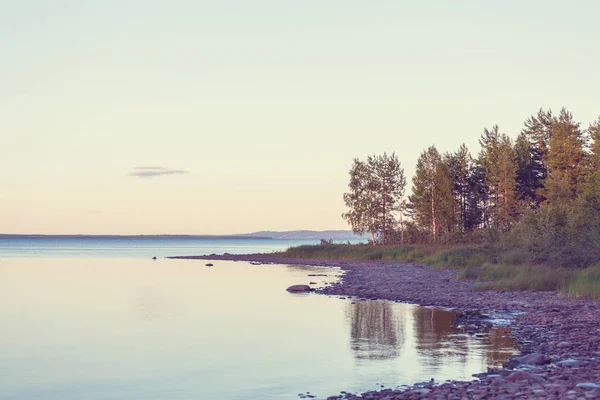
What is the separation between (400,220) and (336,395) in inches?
2934

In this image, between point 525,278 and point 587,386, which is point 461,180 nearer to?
point 525,278

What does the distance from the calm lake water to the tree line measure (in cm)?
3327

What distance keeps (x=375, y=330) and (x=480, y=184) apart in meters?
63.4

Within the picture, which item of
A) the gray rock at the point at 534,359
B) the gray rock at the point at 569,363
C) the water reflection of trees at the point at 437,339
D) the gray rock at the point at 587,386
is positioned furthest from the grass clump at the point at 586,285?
the gray rock at the point at 587,386

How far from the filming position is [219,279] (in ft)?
170

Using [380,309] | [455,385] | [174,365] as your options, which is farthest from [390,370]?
[380,309]

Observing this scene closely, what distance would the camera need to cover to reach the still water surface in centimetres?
1577

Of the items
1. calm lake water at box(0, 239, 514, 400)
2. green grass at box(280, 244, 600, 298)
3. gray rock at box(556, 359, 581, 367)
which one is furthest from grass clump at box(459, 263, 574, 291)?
gray rock at box(556, 359, 581, 367)

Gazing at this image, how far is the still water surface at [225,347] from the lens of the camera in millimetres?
15773

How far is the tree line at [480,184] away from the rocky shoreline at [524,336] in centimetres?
2534

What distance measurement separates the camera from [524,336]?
66.5 ft

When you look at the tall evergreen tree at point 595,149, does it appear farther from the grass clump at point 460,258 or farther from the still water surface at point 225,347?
the still water surface at point 225,347

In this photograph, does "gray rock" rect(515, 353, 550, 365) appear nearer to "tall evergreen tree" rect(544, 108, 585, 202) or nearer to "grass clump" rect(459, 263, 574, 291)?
"grass clump" rect(459, 263, 574, 291)

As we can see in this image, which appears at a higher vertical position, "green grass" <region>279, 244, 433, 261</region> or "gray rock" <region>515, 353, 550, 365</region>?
"green grass" <region>279, 244, 433, 261</region>
